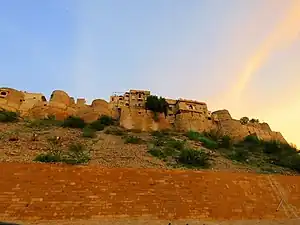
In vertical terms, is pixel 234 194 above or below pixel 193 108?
below

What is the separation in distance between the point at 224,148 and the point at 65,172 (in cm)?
1436

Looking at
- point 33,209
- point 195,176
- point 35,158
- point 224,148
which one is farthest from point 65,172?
point 224,148

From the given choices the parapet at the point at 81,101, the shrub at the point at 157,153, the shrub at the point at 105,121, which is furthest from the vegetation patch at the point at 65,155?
the parapet at the point at 81,101

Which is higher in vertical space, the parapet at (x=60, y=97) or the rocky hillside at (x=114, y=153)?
the parapet at (x=60, y=97)

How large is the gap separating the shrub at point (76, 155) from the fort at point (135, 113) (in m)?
15.9

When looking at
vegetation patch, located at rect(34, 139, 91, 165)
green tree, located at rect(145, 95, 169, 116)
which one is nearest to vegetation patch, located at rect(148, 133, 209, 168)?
vegetation patch, located at rect(34, 139, 91, 165)

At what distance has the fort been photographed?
33.7m

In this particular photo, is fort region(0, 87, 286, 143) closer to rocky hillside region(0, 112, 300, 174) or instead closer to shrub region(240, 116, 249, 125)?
shrub region(240, 116, 249, 125)

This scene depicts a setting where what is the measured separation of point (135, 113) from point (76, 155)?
20.5 metres

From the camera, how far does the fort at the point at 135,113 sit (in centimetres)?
3369

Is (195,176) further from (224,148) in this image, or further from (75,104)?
(75,104)

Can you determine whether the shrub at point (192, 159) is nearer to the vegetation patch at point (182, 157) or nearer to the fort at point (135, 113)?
the vegetation patch at point (182, 157)

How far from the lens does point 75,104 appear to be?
37.5 meters

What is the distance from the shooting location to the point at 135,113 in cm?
3478
